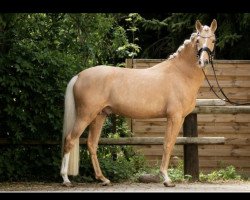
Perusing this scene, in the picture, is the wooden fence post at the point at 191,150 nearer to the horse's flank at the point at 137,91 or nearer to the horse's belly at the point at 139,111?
the horse's flank at the point at 137,91

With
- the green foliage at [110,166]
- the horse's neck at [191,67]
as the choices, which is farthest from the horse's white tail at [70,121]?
the horse's neck at [191,67]

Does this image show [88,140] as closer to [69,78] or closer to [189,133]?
[69,78]

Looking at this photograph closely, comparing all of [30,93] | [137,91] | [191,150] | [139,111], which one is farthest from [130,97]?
[191,150]

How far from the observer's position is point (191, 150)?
9.16 meters

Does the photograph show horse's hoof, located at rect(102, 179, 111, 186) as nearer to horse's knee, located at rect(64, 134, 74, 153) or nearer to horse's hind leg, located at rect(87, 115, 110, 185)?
horse's hind leg, located at rect(87, 115, 110, 185)

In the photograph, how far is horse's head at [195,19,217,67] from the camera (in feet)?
25.5

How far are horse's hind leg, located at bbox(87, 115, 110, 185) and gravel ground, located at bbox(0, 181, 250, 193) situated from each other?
137 mm

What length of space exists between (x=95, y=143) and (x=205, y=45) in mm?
2001

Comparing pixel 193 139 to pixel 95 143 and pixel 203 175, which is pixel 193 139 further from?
pixel 95 143

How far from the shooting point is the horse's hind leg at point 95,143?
825cm
